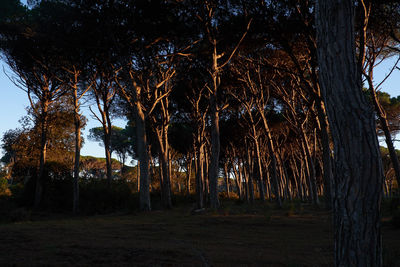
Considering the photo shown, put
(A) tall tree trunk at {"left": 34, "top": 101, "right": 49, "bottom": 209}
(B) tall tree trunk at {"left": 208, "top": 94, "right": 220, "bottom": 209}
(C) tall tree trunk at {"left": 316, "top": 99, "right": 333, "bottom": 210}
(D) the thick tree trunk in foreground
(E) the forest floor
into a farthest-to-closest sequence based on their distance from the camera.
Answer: (A) tall tree trunk at {"left": 34, "top": 101, "right": 49, "bottom": 209}, (B) tall tree trunk at {"left": 208, "top": 94, "right": 220, "bottom": 209}, (C) tall tree trunk at {"left": 316, "top": 99, "right": 333, "bottom": 210}, (E) the forest floor, (D) the thick tree trunk in foreground

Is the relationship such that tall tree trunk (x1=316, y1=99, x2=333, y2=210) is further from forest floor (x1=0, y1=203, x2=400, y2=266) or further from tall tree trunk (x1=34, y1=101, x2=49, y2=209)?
tall tree trunk (x1=34, y1=101, x2=49, y2=209)

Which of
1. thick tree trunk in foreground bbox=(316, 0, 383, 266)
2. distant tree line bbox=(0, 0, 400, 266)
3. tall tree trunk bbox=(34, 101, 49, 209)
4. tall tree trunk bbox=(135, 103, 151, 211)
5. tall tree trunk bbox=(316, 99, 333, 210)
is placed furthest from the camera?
tall tree trunk bbox=(34, 101, 49, 209)

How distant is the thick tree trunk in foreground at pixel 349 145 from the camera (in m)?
2.69

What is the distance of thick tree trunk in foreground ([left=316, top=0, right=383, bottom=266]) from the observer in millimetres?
2686

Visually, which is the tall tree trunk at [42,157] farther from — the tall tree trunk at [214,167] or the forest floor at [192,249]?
the forest floor at [192,249]

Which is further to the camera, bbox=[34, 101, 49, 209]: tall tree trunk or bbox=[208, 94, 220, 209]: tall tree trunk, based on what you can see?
bbox=[34, 101, 49, 209]: tall tree trunk

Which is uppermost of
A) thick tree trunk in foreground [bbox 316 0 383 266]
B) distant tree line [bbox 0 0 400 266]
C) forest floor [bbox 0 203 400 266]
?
distant tree line [bbox 0 0 400 266]

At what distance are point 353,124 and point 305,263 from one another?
7.80 feet

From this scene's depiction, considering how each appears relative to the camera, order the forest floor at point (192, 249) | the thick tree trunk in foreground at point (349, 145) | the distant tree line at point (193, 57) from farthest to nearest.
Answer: the distant tree line at point (193, 57) → the forest floor at point (192, 249) → the thick tree trunk in foreground at point (349, 145)

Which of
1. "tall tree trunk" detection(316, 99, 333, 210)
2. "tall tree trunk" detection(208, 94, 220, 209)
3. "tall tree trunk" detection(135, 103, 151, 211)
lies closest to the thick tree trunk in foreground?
"tall tree trunk" detection(316, 99, 333, 210)

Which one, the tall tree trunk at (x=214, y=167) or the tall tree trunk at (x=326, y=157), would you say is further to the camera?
the tall tree trunk at (x=214, y=167)

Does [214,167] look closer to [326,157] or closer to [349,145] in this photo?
[326,157]

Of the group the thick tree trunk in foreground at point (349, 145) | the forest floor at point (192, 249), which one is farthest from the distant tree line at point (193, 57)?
the forest floor at point (192, 249)

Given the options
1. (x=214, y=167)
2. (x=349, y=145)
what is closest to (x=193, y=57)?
(x=214, y=167)
